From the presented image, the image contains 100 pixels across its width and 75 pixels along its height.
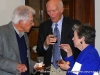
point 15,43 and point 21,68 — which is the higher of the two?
point 15,43

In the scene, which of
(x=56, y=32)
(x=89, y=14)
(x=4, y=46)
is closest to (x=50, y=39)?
(x=56, y=32)

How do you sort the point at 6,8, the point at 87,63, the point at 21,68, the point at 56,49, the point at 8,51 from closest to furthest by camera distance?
1. the point at 87,63
2. the point at 21,68
3. the point at 8,51
4. the point at 56,49
5. the point at 6,8

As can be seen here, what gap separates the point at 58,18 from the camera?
2.32 meters

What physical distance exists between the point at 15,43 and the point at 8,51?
102 mm

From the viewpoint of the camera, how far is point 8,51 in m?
1.98

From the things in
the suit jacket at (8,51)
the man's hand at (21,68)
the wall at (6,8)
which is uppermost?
the wall at (6,8)

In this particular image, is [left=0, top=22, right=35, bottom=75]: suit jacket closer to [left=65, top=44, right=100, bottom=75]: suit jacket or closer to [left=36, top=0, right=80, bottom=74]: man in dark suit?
[left=36, top=0, right=80, bottom=74]: man in dark suit

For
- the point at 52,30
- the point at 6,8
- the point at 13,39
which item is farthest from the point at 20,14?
the point at 6,8

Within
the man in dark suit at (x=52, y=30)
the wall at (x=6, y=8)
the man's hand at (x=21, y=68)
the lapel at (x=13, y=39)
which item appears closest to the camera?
the man's hand at (x=21, y=68)

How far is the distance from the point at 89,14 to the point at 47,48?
0.75m

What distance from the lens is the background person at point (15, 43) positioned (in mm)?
1931

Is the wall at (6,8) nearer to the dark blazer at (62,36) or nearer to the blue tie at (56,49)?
the dark blazer at (62,36)

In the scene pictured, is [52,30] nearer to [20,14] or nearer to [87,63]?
[20,14]

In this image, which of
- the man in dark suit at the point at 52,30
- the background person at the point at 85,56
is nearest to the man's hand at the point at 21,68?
the background person at the point at 85,56
